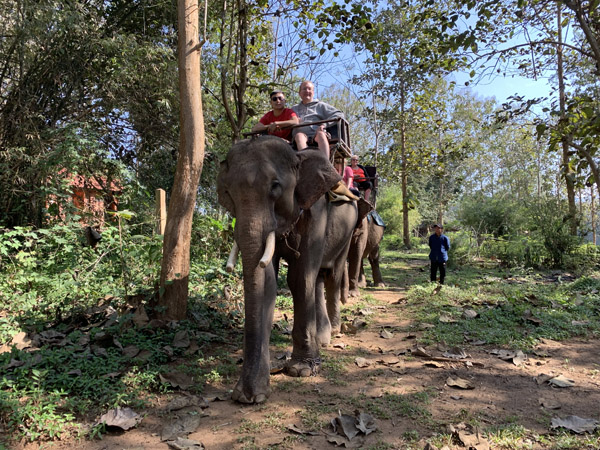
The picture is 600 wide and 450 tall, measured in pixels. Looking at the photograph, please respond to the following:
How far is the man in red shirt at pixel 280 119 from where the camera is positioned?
4914mm

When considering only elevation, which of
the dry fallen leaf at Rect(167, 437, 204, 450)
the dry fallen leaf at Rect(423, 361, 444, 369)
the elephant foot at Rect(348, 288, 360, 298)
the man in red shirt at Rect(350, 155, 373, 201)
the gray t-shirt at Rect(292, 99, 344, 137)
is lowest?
the dry fallen leaf at Rect(167, 437, 204, 450)

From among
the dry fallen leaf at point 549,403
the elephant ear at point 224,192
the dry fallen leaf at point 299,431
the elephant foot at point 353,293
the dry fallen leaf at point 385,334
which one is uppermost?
the elephant ear at point 224,192

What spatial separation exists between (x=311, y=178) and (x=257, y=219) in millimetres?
905

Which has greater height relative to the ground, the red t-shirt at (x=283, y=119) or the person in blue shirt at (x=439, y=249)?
the red t-shirt at (x=283, y=119)

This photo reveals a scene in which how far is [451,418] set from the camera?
3.30m

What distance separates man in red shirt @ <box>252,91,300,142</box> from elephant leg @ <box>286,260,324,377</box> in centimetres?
161

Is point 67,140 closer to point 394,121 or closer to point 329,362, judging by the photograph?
point 329,362

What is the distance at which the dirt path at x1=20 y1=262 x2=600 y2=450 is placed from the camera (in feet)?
9.91

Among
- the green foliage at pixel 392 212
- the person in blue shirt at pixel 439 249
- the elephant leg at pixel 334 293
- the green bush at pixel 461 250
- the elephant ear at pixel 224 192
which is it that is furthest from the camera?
the green foliage at pixel 392 212

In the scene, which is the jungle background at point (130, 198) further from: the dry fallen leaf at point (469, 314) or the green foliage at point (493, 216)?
the green foliage at point (493, 216)

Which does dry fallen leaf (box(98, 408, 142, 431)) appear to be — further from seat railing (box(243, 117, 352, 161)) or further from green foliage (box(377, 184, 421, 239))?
green foliage (box(377, 184, 421, 239))

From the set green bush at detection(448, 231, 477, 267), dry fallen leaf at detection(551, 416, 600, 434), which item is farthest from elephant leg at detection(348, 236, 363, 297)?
green bush at detection(448, 231, 477, 267)

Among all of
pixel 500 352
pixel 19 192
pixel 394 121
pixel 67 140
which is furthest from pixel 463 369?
pixel 394 121

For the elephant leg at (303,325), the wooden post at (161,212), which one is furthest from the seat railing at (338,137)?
the wooden post at (161,212)
